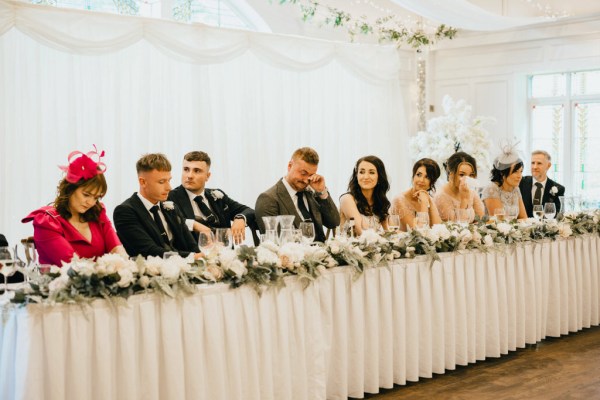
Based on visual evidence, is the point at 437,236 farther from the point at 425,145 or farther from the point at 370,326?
the point at 425,145

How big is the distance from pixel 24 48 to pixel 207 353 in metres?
4.06

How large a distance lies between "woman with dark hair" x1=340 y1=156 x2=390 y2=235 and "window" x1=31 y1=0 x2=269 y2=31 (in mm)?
3643

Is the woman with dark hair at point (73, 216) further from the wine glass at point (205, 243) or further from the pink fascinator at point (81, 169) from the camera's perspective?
the wine glass at point (205, 243)

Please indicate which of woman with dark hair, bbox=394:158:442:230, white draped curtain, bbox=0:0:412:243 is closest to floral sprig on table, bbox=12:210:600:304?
woman with dark hair, bbox=394:158:442:230

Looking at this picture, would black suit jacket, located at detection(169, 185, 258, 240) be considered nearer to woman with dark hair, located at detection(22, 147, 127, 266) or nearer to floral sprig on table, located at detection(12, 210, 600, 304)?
woman with dark hair, located at detection(22, 147, 127, 266)

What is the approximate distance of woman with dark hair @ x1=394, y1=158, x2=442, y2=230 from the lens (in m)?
5.55

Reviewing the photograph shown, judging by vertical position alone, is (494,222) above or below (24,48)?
below

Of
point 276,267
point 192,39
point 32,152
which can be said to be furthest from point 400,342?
point 192,39

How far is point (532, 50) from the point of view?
905 centimetres

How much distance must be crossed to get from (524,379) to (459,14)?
3.78 m

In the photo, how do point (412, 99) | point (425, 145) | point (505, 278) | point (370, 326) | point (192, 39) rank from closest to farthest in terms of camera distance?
point (370, 326), point (505, 278), point (192, 39), point (425, 145), point (412, 99)

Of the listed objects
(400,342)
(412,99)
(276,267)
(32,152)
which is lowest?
(400,342)

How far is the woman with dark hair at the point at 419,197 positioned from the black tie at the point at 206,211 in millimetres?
1294

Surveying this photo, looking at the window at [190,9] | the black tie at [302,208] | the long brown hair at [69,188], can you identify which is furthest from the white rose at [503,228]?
the window at [190,9]
